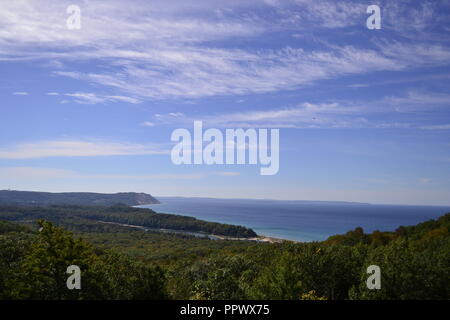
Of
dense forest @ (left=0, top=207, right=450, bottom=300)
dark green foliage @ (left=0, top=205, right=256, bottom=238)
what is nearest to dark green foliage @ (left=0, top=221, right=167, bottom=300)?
dense forest @ (left=0, top=207, right=450, bottom=300)

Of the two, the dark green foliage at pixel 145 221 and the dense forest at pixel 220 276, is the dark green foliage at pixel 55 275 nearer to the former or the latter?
the dense forest at pixel 220 276

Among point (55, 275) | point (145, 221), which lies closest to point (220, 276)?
point (55, 275)

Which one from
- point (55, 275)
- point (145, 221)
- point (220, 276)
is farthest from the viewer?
point (145, 221)

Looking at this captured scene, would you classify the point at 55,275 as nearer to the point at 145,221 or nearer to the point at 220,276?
the point at 220,276

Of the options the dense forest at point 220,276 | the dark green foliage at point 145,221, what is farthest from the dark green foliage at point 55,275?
the dark green foliage at point 145,221

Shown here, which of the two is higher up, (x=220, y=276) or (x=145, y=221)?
(x=220, y=276)

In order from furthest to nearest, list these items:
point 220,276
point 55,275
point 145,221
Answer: point 145,221 → point 220,276 → point 55,275
